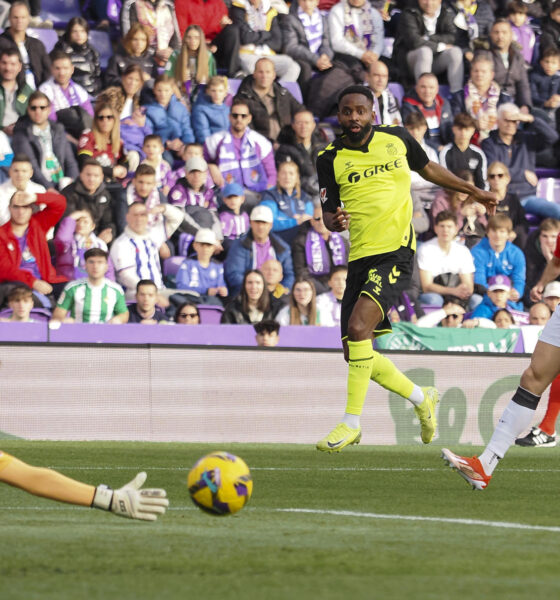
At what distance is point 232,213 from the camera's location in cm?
1742

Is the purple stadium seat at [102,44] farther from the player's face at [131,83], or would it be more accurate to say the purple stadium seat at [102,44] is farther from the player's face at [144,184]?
the player's face at [144,184]

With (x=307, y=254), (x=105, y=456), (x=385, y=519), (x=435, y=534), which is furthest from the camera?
(x=307, y=254)

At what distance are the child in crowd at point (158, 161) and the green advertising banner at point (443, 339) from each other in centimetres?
372

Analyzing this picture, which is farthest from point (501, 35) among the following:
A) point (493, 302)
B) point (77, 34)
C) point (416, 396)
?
point (416, 396)

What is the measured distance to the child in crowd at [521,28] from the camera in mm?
22250

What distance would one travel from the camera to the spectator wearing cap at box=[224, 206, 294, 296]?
16.7 m

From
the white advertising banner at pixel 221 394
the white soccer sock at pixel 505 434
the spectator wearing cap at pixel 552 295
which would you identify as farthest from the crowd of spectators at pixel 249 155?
the white soccer sock at pixel 505 434

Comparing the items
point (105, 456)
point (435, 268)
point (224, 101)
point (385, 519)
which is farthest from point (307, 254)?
point (385, 519)

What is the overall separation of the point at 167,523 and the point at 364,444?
7.79 meters

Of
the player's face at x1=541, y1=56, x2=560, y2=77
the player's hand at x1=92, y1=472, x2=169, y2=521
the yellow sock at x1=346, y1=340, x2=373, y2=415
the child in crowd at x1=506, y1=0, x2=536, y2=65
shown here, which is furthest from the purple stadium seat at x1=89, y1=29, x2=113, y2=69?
the player's hand at x1=92, y1=472, x2=169, y2=521

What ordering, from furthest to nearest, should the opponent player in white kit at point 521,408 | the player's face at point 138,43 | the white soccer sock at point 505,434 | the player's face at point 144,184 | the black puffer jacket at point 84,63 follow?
1. the player's face at point 138,43
2. the black puffer jacket at point 84,63
3. the player's face at point 144,184
4. the white soccer sock at point 505,434
5. the opponent player in white kit at point 521,408

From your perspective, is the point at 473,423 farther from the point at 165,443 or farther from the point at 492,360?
the point at 165,443

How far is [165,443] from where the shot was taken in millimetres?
14000

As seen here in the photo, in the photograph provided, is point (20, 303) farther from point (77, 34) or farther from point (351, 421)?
point (351, 421)
